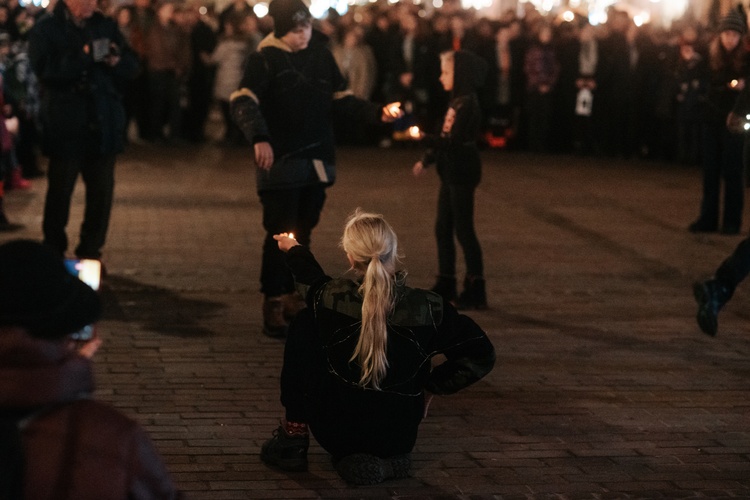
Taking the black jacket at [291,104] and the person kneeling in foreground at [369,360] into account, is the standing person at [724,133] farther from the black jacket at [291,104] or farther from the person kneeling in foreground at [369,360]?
the person kneeling in foreground at [369,360]

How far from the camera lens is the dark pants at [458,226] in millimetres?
8945

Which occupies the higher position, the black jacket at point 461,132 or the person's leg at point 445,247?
the black jacket at point 461,132

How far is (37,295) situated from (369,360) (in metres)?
2.48

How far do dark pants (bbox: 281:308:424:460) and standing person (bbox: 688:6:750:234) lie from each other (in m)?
6.72

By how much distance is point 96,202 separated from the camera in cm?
972

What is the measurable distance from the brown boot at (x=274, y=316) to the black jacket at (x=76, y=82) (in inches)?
85.0

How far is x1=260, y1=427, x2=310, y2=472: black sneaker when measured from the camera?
570 cm

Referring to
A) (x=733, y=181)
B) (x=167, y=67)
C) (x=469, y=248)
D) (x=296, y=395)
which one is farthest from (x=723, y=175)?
(x=167, y=67)

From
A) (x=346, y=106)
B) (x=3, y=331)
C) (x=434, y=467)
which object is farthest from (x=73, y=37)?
(x=3, y=331)

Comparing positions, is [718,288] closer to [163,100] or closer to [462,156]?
[462,156]

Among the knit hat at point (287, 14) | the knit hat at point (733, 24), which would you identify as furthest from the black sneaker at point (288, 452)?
the knit hat at point (733, 24)

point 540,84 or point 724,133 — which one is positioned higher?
point 724,133

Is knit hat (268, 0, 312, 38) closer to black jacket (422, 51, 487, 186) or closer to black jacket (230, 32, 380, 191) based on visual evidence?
black jacket (230, 32, 380, 191)

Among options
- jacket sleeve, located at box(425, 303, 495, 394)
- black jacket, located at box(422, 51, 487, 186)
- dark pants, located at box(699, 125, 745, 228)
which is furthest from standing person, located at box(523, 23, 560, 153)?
jacket sleeve, located at box(425, 303, 495, 394)
